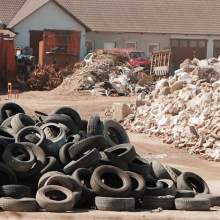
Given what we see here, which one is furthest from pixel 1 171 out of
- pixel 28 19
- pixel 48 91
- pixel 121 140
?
pixel 28 19

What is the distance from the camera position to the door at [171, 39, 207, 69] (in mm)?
59250

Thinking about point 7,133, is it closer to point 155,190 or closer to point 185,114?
point 155,190

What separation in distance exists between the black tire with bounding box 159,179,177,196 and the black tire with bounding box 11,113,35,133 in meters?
3.16

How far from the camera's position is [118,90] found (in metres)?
38.1

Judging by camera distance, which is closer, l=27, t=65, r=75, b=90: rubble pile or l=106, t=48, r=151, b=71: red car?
l=27, t=65, r=75, b=90: rubble pile

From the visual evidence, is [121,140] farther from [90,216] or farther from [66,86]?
[66,86]

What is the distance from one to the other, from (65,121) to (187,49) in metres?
44.2

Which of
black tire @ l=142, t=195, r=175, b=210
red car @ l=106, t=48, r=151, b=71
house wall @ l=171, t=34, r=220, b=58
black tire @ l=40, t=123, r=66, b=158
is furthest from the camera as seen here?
house wall @ l=171, t=34, r=220, b=58

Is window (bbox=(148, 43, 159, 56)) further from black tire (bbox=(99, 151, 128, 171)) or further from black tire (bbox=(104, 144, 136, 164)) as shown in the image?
black tire (bbox=(99, 151, 128, 171))

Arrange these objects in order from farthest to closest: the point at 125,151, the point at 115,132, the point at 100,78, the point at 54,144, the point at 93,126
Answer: the point at 100,78, the point at 115,132, the point at 93,126, the point at 54,144, the point at 125,151

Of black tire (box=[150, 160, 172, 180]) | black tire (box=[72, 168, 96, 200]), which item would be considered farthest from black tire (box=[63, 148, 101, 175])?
black tire (box=[150, 160, 172, 180])

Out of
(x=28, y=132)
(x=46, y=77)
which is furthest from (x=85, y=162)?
(x=46, y=77)

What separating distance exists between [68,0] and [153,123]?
120 ft

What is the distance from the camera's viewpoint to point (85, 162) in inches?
543
